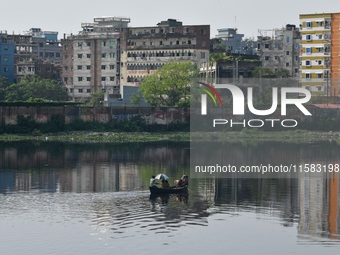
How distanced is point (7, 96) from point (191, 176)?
84388 millimetres

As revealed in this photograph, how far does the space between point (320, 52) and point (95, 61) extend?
127 feet

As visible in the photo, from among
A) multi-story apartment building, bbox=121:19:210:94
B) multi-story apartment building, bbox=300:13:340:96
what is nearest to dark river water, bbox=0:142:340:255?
multi-story apartment building, bbox=300:13:340:96

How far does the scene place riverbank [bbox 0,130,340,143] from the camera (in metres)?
110

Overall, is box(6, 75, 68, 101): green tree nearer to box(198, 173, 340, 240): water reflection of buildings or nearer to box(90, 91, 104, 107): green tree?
box(90, 91, 104, 107): green tree

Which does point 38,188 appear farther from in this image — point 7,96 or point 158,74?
point 7,96

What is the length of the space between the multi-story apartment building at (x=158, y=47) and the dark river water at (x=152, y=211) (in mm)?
64255

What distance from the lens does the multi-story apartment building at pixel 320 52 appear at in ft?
444

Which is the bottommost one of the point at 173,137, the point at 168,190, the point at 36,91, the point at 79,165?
the point at 168,190

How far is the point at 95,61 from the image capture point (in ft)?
511

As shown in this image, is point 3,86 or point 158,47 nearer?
point 158,47

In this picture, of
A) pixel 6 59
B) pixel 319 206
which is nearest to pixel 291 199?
pixel 319 206

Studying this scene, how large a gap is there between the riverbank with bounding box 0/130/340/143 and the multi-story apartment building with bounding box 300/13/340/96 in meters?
20.5

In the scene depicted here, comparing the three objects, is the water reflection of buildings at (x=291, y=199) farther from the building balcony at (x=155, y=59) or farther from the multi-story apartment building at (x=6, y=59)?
the multi-story apartment building at (x=6, y=59)

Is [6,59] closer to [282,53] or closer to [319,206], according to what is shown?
[282,53]
